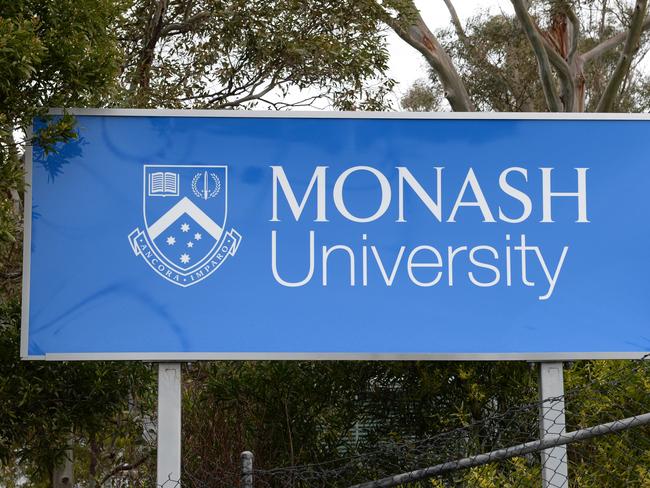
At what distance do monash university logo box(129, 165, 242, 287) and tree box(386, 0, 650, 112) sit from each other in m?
9.55

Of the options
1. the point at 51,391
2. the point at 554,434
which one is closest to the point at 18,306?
the point at 51,391

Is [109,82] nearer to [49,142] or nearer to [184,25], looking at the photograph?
[49,142]

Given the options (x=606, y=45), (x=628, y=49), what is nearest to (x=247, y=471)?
(x=628, y=49)

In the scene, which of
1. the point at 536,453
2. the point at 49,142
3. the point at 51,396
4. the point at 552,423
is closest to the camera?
the point at 49,142

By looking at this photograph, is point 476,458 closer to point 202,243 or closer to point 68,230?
point 202,243

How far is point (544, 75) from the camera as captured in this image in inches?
715

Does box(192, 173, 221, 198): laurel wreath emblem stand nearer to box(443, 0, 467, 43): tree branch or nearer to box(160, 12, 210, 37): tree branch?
box(160, 12, 210, 37): tree branch

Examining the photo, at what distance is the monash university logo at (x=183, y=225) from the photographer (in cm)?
587

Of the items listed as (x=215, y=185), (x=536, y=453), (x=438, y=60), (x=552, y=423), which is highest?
(x=438, y=60)

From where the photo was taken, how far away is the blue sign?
584 centimetres

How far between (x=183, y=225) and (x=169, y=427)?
1174mm

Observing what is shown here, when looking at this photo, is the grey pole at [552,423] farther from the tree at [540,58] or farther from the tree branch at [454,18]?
the tree branch at [454,18]

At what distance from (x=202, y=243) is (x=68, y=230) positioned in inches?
31.0

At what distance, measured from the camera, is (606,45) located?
66.8ft
